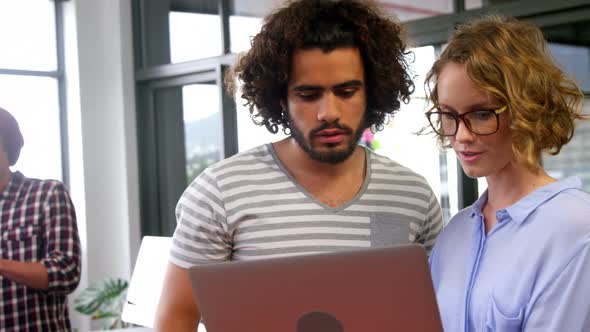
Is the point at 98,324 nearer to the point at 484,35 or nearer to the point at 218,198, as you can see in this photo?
the point at 218,198

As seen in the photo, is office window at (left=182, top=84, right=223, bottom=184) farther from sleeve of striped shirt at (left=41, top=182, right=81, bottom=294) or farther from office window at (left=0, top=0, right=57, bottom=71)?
sleeve of striped shirt at (left=41, top=182, right=81, bottom=294)

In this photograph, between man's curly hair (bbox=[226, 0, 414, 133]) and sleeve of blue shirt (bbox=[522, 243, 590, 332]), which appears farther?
man's curly hair (bbox=[226, 0, 414, 133])

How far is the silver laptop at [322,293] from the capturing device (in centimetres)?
102

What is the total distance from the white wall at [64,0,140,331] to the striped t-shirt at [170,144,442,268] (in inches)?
166

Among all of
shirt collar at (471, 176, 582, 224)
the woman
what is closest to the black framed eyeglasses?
the woman

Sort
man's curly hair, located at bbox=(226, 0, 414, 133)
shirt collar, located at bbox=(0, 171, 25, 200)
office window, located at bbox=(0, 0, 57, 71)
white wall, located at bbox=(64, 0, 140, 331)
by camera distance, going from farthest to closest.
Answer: white wall, located at bbox=(64, 0, 140, 331), office window, located at bbox=(0, 0, 57, 71), shirt collar, located at bbox=(0, 171, 25, 200), man's curly hair, located at bbox=(226, 0, 414, 133)

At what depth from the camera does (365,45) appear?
1.59 metres

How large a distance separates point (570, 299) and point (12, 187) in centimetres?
188

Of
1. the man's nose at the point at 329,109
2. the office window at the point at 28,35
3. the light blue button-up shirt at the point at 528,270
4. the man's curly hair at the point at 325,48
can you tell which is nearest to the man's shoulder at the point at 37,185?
the man's curly hair at the point at 325,48

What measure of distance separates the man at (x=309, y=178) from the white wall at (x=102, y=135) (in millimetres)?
4209

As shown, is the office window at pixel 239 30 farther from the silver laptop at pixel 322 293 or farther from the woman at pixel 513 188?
the silver laptop at pixel 322 293

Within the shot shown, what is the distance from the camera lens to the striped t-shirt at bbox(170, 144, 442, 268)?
1538 mm

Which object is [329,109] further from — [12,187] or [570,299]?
[12,187]

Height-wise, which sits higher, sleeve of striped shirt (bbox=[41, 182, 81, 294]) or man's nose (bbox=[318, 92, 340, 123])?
man's nose (bbox=[318, 92, 340, 123])
